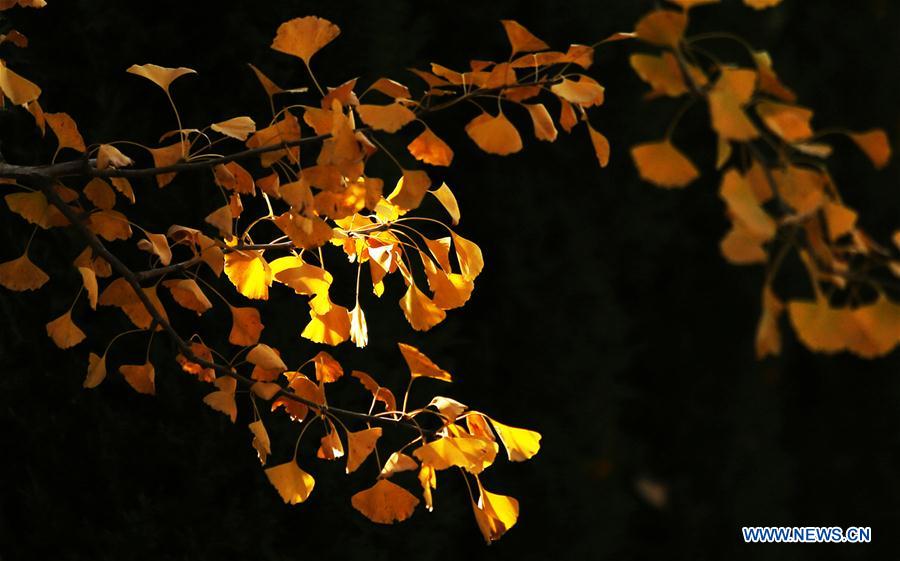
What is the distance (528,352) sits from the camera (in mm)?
2416

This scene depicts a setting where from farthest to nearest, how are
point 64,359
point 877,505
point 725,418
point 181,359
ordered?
point 877,505 < point 725,418 < point 64,359 < point 181,359

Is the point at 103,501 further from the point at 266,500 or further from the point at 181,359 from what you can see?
the point at 181,359

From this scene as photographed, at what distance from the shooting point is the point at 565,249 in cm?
250

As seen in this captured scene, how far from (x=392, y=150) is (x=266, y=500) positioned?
2.00 ft

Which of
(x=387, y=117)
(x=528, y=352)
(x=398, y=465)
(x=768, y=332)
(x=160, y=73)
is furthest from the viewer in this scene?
(x=528, y=352)

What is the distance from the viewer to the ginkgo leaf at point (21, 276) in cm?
112

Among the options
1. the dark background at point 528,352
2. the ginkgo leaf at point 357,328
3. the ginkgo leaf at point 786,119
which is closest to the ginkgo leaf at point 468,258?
the ginkgo leaf at point 357,328

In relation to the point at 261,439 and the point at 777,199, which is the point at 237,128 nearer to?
the point at 261,439

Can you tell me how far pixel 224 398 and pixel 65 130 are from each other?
1.13ft

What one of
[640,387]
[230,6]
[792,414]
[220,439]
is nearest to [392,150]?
[230,6]

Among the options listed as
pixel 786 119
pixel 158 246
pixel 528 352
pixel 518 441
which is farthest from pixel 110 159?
pixel 528 352

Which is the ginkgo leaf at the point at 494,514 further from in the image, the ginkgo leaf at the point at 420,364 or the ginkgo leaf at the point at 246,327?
the ginkgo leaf at the point at 246,327

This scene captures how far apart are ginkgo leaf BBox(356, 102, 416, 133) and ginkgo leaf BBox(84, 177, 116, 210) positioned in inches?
15.8

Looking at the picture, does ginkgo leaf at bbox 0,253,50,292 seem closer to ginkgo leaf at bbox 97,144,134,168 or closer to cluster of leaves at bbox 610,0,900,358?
ginkgo leaf at bbox 97,144,134,168
